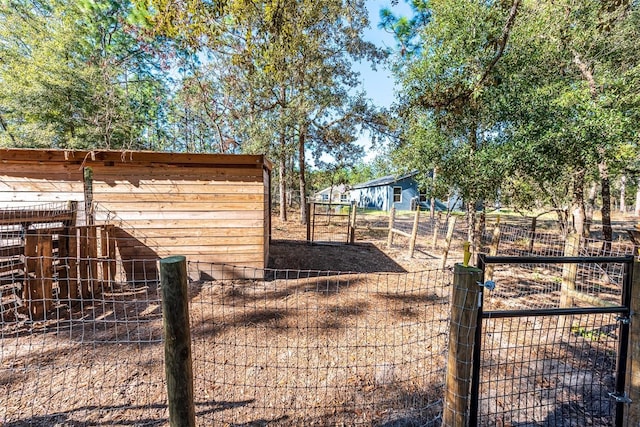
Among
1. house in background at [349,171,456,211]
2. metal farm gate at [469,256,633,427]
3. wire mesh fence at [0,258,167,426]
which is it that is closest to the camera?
metal farm gate at [469,256,633,427]

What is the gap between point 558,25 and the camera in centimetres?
542

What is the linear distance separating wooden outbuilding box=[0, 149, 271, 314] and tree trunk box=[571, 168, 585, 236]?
6.30 meters

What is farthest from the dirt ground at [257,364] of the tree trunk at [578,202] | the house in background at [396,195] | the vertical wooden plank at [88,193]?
the house in background at [396,195]

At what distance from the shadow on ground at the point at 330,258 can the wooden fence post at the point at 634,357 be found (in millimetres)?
4978

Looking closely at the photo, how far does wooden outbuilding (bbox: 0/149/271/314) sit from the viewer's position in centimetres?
515

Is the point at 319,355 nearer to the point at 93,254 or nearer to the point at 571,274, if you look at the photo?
the point at 571,274

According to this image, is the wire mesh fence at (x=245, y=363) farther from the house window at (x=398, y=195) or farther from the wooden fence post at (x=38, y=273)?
the house window at (x=398, y=195)

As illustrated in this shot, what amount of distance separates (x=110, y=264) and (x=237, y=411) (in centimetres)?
438

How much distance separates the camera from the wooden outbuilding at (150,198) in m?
5.15

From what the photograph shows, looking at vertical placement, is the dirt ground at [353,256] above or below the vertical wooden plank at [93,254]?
below

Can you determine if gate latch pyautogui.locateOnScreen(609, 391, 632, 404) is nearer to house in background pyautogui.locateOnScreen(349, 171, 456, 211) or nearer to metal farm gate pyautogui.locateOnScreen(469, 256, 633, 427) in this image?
metal farm gate pyautogui.locateOnScreen(469, 256, 633, 427)

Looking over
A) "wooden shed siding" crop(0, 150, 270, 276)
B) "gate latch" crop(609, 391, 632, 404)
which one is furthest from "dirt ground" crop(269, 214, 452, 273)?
"gate latch" crop(609, 391, 632, 404)

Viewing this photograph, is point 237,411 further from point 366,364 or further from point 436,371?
point 436,371

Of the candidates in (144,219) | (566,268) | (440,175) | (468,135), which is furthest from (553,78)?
(144,219)
